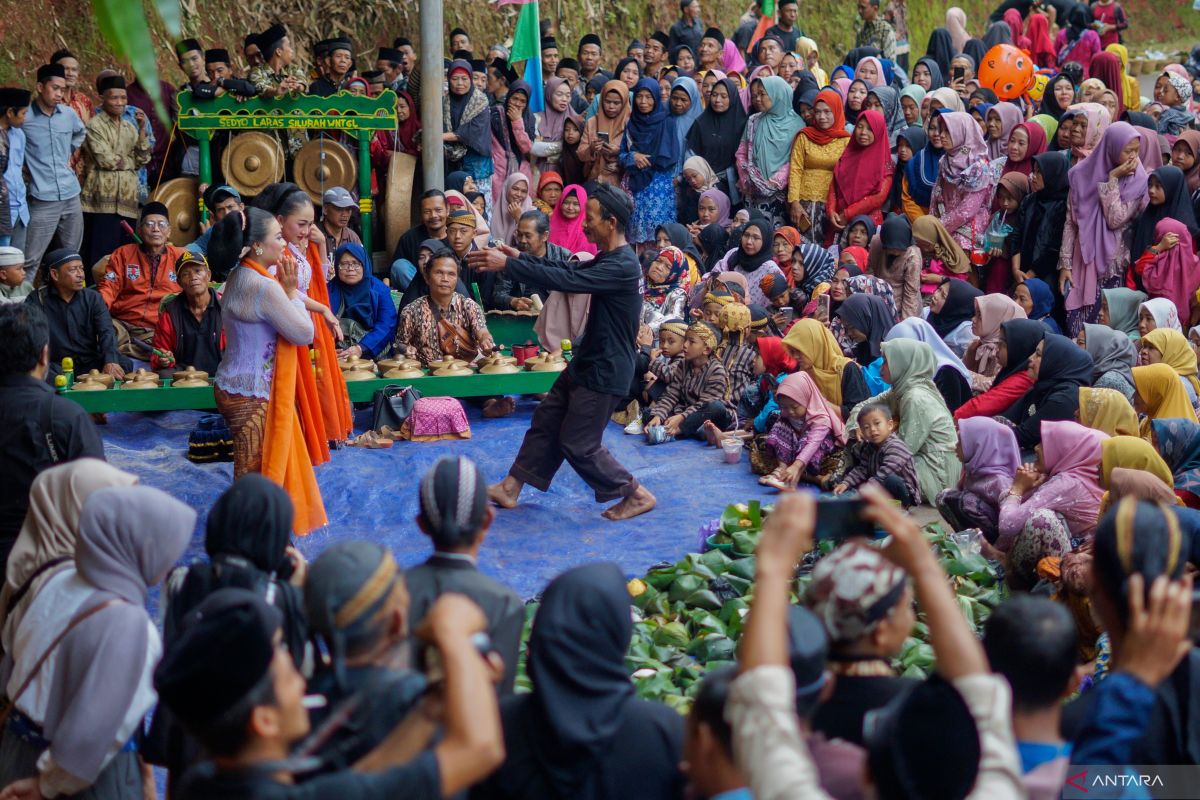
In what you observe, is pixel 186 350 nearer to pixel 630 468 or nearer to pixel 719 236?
pixel 630 468

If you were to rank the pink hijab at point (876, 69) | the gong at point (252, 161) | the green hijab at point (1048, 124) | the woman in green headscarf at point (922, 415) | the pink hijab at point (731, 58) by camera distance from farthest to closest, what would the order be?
1. the pink hijab at point (731, 58)
2. the pink hijab at point (876, 69)
3. the green hijab at point (1048, 124)
4. the gong at point (252, 161)
5. the woman in green headscarf at point (922, 415)

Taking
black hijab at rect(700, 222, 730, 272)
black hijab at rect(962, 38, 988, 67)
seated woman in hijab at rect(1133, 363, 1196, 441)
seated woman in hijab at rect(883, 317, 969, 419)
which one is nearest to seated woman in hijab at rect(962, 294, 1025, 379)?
seated woman in hijab at rect(883, 317, 969, 419)

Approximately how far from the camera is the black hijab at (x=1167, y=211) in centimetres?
820

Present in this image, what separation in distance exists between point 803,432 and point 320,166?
434 centimetres

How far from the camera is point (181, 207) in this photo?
364 inches

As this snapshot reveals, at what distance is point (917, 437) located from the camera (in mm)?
6305

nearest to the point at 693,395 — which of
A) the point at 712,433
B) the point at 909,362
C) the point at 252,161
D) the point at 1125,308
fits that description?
the point at 712,433

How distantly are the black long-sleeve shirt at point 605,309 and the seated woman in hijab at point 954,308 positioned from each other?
2.72 meters

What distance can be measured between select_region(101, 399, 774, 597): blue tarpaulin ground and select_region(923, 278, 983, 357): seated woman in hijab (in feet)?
6.11

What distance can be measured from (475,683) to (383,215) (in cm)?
798

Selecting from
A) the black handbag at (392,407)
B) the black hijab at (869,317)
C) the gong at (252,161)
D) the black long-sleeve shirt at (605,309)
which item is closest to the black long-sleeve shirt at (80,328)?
the black handbag at (392,407)

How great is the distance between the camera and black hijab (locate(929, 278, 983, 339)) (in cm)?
810

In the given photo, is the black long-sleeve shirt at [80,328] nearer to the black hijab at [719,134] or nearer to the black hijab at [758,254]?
the black hijab at [758,254]

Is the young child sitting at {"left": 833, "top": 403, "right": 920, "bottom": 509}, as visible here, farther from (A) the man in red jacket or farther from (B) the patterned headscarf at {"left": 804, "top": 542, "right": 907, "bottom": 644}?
(A) the man in red jacket
